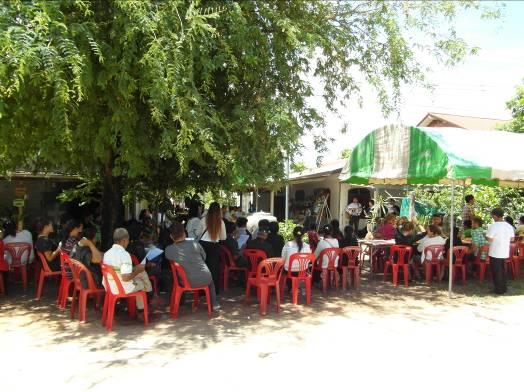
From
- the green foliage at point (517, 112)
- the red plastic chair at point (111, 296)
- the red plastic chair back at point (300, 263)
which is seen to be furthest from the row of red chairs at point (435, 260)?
the green foliage at point (517, 112)

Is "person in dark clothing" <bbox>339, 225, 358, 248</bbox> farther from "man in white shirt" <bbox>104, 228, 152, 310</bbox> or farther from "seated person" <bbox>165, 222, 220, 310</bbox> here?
"man in white shirt" <bbox>104, 228, 152, 310</bbox>

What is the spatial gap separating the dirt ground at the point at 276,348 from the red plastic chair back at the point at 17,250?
2.50ft

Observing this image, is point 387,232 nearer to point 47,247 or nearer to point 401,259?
point 401,259

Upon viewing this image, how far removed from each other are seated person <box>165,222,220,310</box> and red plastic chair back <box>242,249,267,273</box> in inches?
57.1

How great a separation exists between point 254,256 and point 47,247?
3.13 meters

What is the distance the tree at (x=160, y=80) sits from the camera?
496cm

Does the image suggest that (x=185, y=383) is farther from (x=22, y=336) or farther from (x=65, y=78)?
(x=65, y=78)

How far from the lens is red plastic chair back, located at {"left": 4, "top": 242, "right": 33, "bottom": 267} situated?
769cm

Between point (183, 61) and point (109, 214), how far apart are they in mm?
4129

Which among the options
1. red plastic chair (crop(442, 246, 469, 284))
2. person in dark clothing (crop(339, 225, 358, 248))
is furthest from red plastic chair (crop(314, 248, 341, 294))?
red plastic chair (crop(442, 246, 469, 284))

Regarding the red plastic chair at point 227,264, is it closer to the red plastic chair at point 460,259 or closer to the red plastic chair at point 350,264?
the red plastic chair at point 350,264

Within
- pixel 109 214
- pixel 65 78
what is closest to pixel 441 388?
pixel 65 78

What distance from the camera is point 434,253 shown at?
856 centimetres

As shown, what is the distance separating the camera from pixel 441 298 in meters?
7.53
